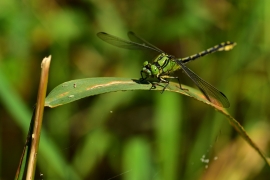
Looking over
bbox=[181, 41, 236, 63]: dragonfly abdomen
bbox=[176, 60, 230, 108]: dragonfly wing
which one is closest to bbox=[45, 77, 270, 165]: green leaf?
bbox=[176, 60, 230, 108]: dragonfly wing

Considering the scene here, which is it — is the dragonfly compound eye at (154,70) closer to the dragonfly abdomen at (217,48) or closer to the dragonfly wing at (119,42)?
the dragonfly wing at (119,42)

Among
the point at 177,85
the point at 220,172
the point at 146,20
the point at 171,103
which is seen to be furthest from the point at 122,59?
the point at 177,85

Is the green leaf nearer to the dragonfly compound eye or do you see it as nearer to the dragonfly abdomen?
the dragonfly compound eye

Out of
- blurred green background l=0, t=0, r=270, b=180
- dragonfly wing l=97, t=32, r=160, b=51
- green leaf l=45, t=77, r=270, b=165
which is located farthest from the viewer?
dragonfly wing l=97, t=32, r=160, b=51

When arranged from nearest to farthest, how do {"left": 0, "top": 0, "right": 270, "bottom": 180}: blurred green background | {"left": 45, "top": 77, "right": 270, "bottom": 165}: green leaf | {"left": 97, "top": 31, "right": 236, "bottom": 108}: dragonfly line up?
{"left": 45, "top": 77, "right": 270, "bottom": 165}: green leaf → {"left": 97, "top": 31, "right": 236, "bottom": 108}: dragonfly → {"left": 0, "top": 0, "right": 270, "bottom": 180}: blurred green background

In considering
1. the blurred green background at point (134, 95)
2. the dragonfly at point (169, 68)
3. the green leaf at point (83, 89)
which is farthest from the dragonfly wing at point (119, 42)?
the green leaf at point (83, 89)

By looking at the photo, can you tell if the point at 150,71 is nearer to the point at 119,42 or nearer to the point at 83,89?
the point at 119,42

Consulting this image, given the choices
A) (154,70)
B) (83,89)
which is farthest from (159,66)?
(83,89)

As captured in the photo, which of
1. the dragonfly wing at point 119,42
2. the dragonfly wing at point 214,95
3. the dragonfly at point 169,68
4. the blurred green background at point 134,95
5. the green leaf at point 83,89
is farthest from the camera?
the dragonfly wing at point 119,42
